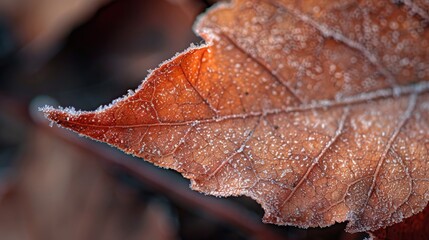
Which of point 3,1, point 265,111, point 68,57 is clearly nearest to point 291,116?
point 265,111

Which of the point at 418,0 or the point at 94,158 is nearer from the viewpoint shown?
the point at 418,0

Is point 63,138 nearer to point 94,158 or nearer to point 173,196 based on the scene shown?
point 94,158

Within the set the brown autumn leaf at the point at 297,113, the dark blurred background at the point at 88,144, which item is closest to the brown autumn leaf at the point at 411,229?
the brown autumn leaf at the point at 297,113

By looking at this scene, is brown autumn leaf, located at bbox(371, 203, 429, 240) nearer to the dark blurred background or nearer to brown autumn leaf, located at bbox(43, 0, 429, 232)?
brown autumn leaf, located at bbox(43, 0, 429, 232)

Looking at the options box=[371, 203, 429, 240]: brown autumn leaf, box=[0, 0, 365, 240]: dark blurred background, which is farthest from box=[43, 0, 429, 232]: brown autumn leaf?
box=[0, 0, 365, 240]: dark blurred background

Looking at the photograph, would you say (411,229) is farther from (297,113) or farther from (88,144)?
(88,144)

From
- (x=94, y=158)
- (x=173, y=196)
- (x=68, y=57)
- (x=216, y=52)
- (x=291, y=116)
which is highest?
(x=216, y=52)

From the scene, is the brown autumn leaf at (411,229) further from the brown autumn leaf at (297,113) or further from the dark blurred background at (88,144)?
the dark blurred background at (88,144)
